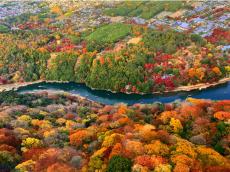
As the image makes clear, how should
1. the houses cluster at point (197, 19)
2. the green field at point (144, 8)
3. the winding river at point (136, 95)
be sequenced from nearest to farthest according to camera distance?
the winding river at point (136, 95) < the houses cluster at point (197, 19) < the green field at point (144, 8)

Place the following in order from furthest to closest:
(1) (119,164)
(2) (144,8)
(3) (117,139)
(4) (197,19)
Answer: (2) (144,8) < (4) (197,19) < (3) (117,139) < (1) (119,164)

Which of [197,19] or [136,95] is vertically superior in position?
[197,19]

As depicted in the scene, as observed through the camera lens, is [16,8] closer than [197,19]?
No

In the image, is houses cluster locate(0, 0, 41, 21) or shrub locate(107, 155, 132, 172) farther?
houses cluster locate(0, 0, 41, 21)

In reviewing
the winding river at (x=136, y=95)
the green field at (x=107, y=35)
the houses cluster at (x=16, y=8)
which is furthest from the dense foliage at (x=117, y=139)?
the houses cluster at (x=16, y=8)

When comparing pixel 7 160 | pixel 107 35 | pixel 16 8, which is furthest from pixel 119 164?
pixel 16 8

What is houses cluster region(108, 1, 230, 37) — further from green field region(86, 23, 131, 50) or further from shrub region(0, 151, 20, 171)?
shrub region(0, 151, 20, 171)

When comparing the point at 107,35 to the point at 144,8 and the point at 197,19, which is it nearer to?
the point at 197,19

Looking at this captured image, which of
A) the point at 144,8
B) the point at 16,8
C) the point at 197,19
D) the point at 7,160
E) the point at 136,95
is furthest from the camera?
the point at 16,8

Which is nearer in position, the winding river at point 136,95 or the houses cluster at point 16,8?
the winding river at point 136,95

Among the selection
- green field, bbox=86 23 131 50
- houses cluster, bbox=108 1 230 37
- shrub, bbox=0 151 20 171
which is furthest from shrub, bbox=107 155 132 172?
houses cluster, bbox=108 1 230 37

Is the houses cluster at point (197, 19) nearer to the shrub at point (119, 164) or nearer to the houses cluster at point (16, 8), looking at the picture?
the houses cluster at point (16, 8)

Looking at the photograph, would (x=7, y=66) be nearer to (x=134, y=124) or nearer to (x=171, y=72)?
(x=171, y=72)
